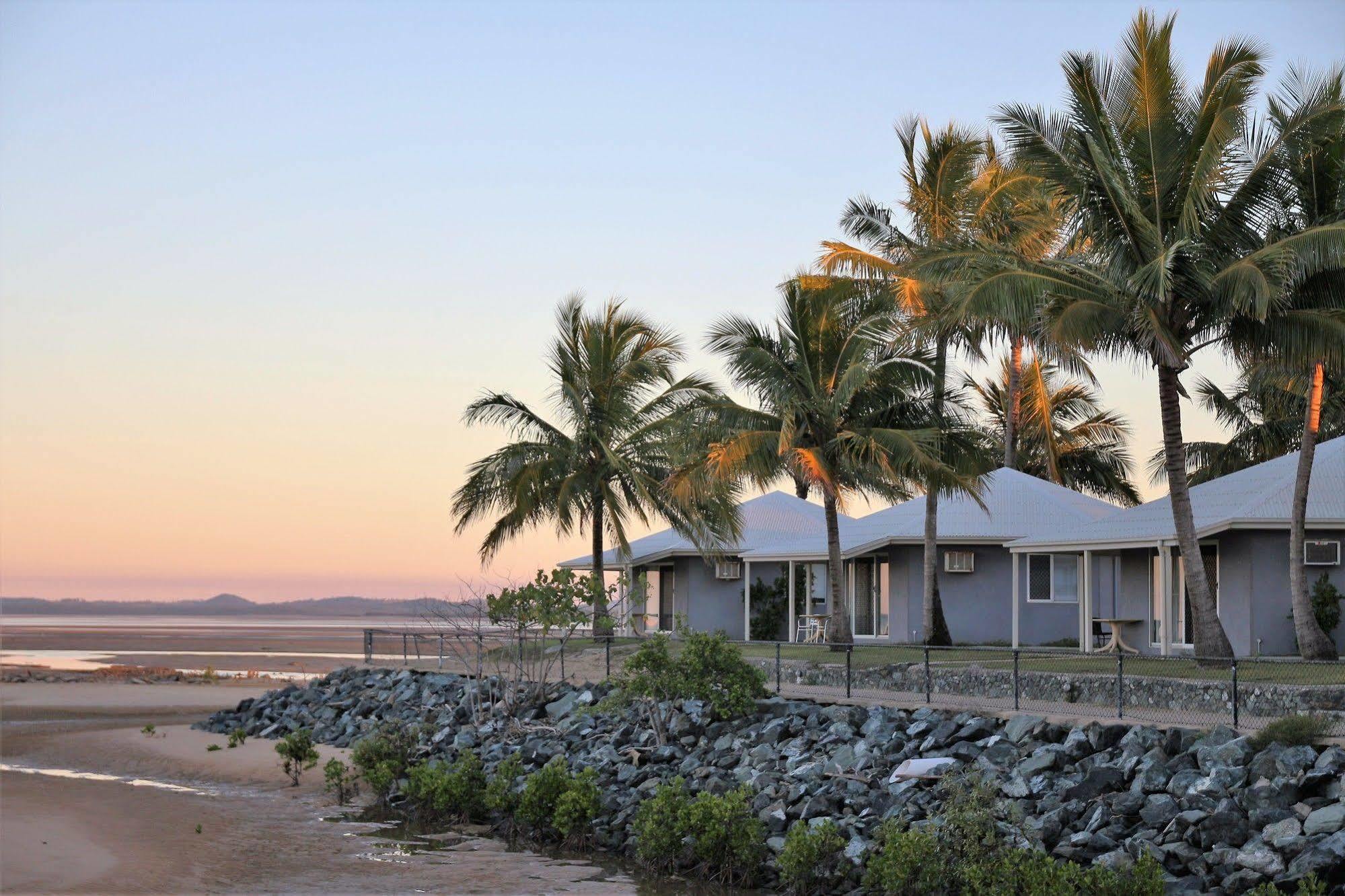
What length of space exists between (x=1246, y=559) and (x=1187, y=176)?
23.3 feet

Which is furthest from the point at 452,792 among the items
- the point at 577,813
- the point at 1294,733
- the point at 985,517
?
the point at 985,517

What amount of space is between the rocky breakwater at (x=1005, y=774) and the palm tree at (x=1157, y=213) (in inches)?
227

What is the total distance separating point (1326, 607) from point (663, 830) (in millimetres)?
13407

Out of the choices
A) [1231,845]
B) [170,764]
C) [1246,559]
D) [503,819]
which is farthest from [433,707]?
[1231,845]

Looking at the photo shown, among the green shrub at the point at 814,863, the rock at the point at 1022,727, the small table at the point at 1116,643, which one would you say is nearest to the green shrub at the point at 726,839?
the green shrub at the point at 814,863

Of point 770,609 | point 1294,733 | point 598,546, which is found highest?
point 598,546

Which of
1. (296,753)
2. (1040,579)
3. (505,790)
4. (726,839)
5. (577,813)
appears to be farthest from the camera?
(1040,579)

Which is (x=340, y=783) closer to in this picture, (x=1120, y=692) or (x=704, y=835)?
(x=704, y=835)

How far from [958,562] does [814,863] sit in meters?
18.6

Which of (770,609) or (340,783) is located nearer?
(340,783)

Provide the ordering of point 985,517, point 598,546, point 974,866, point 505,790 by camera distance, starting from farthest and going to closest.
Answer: point 598,546 < point 985,517 < point 505,790 < point 974,866

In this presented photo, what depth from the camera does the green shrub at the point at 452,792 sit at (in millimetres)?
19375

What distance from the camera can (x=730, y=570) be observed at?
38.5 metres

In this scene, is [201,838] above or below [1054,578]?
below
